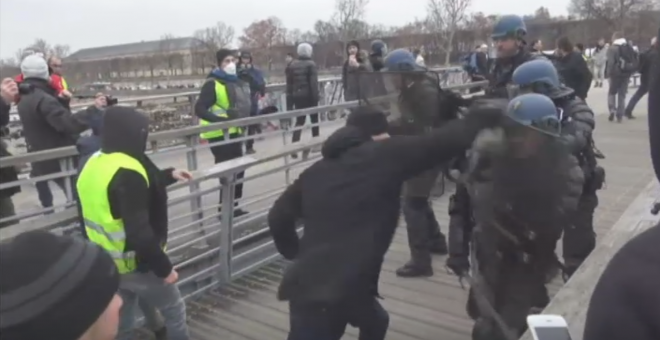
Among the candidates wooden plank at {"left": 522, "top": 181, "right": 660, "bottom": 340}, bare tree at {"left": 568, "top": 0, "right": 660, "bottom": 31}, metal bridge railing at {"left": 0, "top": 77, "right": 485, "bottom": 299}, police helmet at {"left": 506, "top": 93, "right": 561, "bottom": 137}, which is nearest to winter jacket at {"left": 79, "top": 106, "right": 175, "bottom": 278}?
metal bridge railing at {"left": 0, "top": 77, "right": 485, "bottom": 299}

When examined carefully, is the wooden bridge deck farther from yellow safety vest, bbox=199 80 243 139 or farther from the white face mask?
the white face mask

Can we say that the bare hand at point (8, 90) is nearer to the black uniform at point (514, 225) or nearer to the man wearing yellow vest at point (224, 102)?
the man wearing yellow vest at point (224, 102)

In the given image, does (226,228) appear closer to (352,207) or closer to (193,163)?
(193,163)

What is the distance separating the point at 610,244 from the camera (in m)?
2.64

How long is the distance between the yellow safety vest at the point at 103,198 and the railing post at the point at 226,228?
1256 millimetres

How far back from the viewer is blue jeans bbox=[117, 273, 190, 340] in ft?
10.8

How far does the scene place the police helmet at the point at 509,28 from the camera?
4.43 metres

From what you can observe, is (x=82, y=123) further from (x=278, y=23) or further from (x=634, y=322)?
(x=278, y=23)

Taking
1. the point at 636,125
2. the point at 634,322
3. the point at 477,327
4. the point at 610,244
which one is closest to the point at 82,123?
the point at 477,327

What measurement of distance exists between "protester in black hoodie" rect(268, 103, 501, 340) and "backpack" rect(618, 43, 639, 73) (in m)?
10.7

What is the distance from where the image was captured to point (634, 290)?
3.44ft

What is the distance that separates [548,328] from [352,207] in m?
1.41

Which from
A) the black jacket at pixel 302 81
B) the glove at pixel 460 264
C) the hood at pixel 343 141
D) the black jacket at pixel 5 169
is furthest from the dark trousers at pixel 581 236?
the black jacket at pixel 302 81

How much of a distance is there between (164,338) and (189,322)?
725 mm
